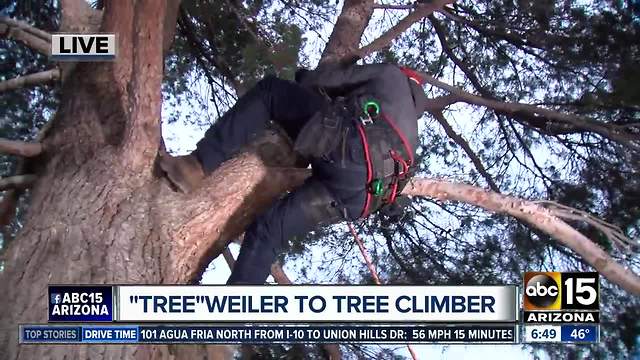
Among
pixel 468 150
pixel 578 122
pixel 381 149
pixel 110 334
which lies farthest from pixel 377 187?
pixel 468 150

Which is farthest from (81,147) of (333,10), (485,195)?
(333,10)

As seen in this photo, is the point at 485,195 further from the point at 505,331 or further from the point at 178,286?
the point at 178,286

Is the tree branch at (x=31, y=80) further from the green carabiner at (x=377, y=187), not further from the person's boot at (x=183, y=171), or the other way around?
the green carabiner at (x=377, y=187)

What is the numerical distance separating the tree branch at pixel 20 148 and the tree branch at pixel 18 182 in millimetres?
77

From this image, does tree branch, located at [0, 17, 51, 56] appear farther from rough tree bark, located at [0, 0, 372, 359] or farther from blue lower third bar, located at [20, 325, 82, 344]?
blue lower third bar, located at [20, 325, 82, 344]

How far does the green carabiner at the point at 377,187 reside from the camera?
182cm

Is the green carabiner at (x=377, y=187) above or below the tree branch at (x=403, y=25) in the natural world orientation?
below

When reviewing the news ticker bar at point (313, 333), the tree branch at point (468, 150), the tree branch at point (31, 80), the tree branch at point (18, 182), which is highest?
the tree branch at point (468, 150)

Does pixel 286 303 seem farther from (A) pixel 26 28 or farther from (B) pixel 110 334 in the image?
(A) pixel 26 28

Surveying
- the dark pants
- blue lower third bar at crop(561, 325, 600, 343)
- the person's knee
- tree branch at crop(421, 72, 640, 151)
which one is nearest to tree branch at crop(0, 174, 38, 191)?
the dark pants

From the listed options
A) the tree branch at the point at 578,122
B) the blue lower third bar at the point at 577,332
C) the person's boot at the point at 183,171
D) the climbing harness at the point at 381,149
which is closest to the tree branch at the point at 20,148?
the person's boot at the point at 183,171

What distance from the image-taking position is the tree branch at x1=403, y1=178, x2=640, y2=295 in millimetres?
2076

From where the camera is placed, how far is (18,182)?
6.34ft

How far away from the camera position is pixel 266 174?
6.58 feet
